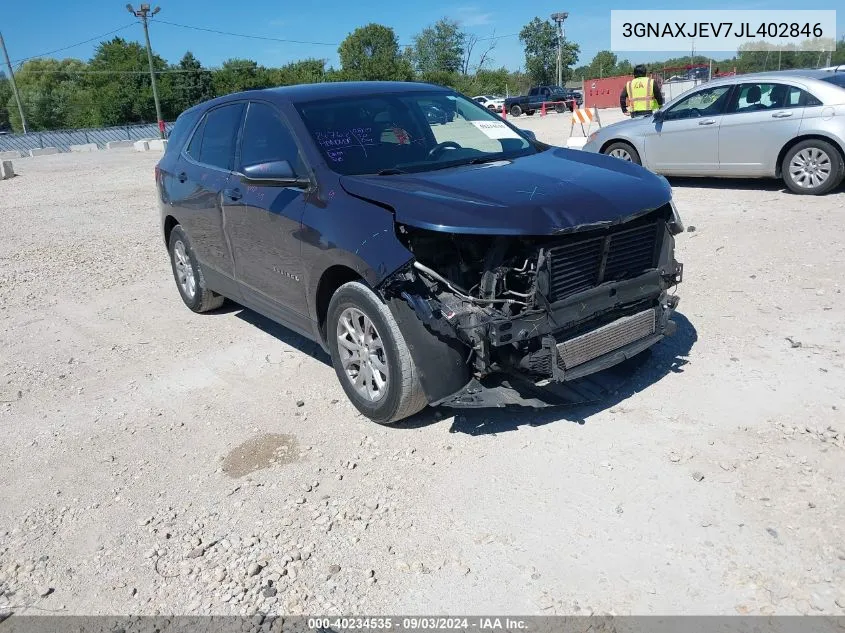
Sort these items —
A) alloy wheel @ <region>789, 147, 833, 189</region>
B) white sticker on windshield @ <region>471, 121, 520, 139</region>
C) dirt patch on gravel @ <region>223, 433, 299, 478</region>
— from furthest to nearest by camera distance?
alloy wheel @ <region>789, 147, 833, 189</region>, white sticker on windshield @ <region>471, 121, 520, 139</region>, dirt patch on gravel @ <region>223, 433, 299, 478</region>

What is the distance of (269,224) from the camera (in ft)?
14.8

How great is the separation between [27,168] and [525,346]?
29.0 meters

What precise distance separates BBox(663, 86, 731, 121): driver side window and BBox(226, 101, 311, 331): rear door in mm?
7572

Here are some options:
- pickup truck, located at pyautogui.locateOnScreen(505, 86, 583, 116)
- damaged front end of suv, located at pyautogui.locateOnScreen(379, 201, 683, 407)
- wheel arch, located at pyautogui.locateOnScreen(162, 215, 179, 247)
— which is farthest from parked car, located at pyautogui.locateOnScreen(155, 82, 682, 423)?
pickup truck, located at pyautogui.locateOnScreen(505, 86, 583, 116)

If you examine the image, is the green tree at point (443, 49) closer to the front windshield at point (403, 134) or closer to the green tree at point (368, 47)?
the green tree at point (368, 47)

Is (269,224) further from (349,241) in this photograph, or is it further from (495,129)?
(495,129)

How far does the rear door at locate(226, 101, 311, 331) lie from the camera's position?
4324 mm

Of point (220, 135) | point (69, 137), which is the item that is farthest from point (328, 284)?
point (69, 137)

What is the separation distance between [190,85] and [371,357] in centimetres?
7662

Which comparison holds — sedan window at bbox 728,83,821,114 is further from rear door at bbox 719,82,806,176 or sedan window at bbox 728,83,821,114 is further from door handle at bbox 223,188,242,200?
door handle at bbox 223,188,242,200

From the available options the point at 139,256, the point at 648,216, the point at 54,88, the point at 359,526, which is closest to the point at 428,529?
the point at 359,526

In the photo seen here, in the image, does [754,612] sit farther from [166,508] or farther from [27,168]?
[27,168]

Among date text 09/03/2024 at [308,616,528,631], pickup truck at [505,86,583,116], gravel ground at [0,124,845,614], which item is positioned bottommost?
date text 09/03/2024 at [308,616,528,631]

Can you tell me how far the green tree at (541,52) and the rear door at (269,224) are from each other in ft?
307
